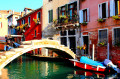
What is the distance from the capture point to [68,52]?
42.0 feet

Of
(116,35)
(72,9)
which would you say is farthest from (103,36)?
(72,9)

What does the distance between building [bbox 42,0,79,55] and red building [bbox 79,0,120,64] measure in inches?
38.9

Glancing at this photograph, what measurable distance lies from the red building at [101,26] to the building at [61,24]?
988mm

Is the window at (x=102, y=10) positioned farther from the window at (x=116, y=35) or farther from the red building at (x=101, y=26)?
the window at (x=116, y=35)

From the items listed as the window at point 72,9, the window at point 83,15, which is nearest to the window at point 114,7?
the window at point 83,15

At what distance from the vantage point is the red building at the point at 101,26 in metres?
10.3

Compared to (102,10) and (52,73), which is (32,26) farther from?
(52,73)

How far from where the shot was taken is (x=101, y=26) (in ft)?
37.0

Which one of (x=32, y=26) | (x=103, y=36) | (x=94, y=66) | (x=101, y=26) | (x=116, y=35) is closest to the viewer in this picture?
(x=94, y=66)

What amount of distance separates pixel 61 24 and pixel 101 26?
14.5 ft

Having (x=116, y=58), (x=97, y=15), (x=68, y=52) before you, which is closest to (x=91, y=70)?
(x=116, y=58)

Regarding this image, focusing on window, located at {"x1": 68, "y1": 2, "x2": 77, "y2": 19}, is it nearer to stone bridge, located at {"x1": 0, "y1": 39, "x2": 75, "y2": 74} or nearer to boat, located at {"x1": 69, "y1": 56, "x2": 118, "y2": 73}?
stone bridge, located at {"x1": 0, "y1": 39, "x2": 75, "y2": 74}

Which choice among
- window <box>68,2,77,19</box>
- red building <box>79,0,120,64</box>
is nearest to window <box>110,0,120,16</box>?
red building <box>79,0,120,64</box>

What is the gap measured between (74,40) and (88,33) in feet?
6.73
